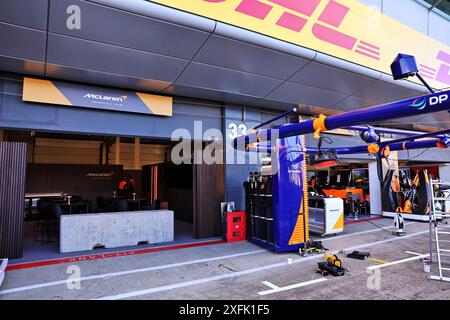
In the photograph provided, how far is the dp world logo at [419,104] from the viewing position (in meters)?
3.28

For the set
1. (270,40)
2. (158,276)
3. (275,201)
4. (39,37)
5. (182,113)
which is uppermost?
(270,40)

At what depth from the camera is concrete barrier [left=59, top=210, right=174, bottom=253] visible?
19.3ft

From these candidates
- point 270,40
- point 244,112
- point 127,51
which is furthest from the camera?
point 244,112

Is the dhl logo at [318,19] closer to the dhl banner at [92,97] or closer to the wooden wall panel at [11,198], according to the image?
the dhl banner at [92,97]

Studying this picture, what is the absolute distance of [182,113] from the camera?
7164 millimetres

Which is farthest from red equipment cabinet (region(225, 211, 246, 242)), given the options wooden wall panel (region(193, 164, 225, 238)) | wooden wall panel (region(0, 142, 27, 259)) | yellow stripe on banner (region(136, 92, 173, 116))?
wooden wall panel (region(0, 142, 27, 259))

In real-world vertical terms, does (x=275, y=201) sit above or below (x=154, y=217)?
above

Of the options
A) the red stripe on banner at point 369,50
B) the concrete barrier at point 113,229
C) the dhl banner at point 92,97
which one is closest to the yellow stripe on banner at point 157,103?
the dhl banner at point 92,97

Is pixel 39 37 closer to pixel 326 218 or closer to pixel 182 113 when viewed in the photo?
pixel 182 113

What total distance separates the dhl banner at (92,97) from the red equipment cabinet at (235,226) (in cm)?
295

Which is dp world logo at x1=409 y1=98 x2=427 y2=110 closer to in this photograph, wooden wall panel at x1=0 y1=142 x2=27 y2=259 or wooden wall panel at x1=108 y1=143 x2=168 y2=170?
wooden wall panel at x1=0 y1=142 x2=27 y2=259

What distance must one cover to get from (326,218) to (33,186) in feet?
39.1

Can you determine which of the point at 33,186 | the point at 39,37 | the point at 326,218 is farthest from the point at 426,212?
the point at 33,186

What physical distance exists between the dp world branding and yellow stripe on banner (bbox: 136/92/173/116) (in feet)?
1.39
